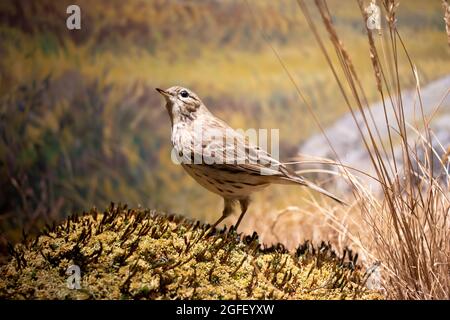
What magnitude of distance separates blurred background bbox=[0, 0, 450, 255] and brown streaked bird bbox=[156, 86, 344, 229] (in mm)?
1672

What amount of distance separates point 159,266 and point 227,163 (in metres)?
0.78

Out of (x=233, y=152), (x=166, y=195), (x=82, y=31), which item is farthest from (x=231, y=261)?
(x=82, y=31)

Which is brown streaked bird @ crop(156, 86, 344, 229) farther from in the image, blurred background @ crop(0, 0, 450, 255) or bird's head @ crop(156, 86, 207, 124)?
blurred background @ crop(0, 0, 450, 255)

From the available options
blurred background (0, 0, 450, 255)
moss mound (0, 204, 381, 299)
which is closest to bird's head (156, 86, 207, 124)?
moss mound (0, 204, 381, 299)

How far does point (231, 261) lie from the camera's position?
237cm

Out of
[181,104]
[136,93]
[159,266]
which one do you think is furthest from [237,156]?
[136,93]

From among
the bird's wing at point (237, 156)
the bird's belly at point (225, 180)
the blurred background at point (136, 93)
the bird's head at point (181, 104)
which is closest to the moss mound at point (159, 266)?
the bird's belly at point (225, 180)

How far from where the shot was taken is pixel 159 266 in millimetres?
2166

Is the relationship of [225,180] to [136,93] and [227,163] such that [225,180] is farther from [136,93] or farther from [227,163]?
[136,93]

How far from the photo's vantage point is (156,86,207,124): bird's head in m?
3.02

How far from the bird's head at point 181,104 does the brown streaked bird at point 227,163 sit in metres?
0.10

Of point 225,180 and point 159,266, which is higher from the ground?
point 225,180

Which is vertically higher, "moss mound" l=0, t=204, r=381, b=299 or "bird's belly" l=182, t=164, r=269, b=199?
"bird's belly" l=182, t=164, r=269, b=199

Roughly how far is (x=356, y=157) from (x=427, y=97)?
0.96 meters
